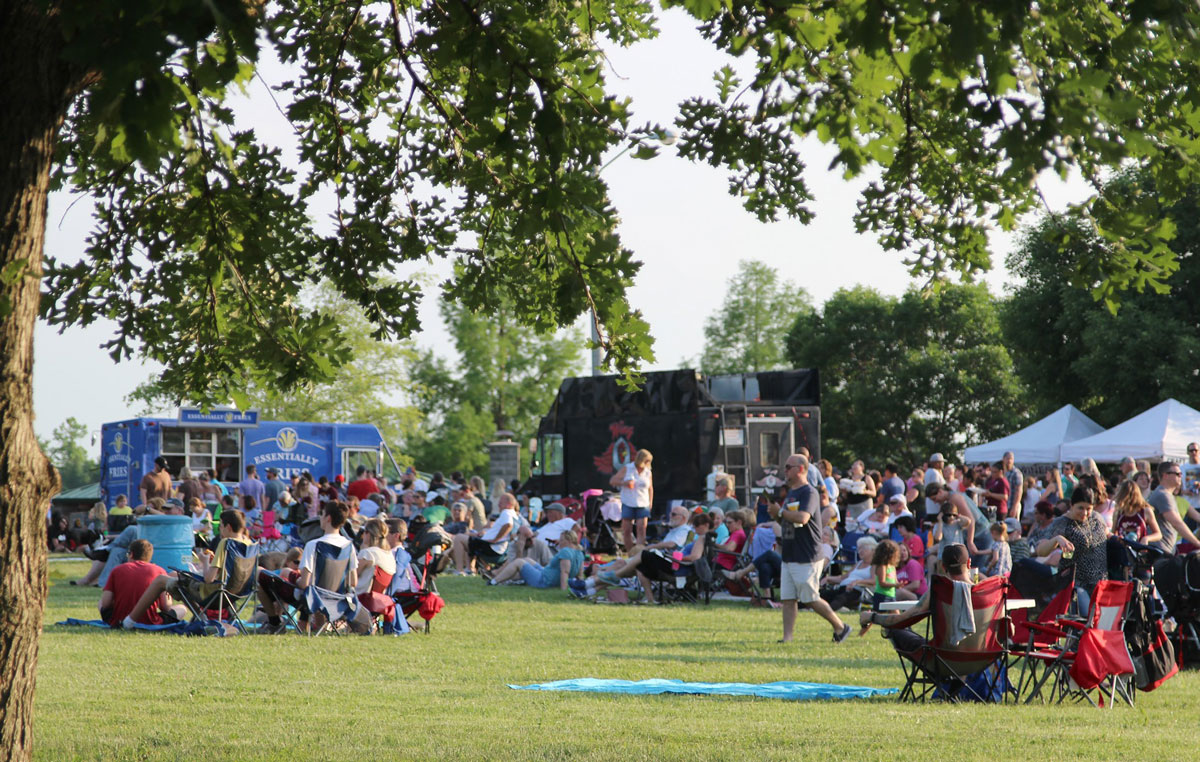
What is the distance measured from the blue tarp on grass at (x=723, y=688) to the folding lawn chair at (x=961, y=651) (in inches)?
14.6

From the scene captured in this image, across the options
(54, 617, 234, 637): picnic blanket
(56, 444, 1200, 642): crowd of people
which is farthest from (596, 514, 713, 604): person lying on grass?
(54, 617, 234, 637): picnic blanket

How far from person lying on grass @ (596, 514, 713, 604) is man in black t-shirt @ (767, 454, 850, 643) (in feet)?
14.1

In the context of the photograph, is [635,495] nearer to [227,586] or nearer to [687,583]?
[687,583]

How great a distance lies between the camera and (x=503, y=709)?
828cm

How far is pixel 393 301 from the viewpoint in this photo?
23.0 feet

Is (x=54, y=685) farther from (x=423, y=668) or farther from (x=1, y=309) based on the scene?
(x=1, y=309)

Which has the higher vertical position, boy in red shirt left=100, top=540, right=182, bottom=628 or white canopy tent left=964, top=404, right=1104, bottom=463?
white canopy tent left=964, top=404, right=1104, bottom=463

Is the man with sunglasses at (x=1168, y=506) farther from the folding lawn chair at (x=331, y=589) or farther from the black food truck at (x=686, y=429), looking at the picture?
the black food truck at (x=686, y=429)

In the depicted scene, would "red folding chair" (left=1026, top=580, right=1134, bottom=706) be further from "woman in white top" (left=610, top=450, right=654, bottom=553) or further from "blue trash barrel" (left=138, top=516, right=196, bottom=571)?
"woman in white top" (left=610, top=450, right=654, bottom=553)

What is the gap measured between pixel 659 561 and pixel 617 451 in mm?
8367

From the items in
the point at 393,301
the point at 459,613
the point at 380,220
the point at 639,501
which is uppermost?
the point at 380,220

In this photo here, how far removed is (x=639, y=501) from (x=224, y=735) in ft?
41.7

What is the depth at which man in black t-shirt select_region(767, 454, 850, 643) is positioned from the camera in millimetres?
12164

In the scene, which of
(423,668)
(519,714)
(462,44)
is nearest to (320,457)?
(423,668)
